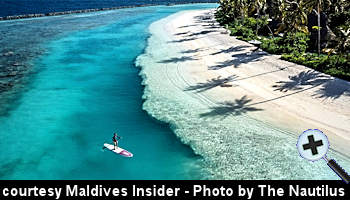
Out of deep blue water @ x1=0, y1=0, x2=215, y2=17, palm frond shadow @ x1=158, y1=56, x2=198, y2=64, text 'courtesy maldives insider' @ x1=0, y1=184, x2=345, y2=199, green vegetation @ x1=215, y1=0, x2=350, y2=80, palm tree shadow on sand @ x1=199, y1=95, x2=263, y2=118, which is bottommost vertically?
text 'courtesy maldives insider' @ x1=0, y1=184, x2=345, y2=199

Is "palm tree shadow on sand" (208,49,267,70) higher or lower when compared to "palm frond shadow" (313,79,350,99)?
higher

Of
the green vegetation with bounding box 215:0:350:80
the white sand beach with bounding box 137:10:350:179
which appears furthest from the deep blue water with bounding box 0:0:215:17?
the white sand beach with bounding box 137:10:350:179

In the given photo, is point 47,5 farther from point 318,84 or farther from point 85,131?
point 318,84

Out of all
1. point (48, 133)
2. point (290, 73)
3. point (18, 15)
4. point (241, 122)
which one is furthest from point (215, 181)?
point (18, 15)

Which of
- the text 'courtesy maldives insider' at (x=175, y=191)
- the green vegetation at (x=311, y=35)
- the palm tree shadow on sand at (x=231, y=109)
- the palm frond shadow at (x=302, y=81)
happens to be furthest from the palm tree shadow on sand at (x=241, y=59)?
the text 'courtesy maldives insider' at (x=175, y=191)

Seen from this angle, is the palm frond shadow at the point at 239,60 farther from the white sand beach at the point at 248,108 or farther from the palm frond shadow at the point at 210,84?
the palm frond shadow at the point at 210,84

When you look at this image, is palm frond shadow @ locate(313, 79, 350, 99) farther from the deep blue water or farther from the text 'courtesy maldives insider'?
the deep blue water
